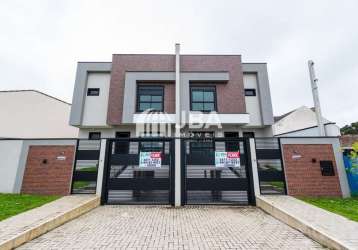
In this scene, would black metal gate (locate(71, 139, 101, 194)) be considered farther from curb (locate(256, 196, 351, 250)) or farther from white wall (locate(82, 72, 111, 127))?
white wall (locate(82, 72, 111, 127))

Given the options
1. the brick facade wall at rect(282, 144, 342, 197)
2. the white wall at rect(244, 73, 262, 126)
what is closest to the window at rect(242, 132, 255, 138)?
the white wall at rect(244, 73, 262, 126)

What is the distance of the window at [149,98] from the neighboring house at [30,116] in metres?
11.1

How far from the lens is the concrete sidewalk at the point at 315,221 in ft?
10.9

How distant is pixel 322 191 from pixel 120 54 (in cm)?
1467

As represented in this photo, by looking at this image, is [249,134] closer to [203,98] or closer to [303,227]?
[203,98]

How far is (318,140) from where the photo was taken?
706cm

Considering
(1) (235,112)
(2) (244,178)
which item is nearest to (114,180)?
(2) (244,178)

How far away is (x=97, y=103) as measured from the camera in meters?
14.3

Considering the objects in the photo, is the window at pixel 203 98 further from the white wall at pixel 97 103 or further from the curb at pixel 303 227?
the curb at pixel 303 227

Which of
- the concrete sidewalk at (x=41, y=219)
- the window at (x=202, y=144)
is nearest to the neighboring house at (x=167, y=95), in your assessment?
the window at (x=202, y=144)

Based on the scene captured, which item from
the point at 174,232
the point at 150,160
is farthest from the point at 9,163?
the point at 174,232

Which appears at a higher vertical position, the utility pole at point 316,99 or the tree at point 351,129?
the tree at point 351,129

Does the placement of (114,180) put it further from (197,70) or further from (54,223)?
(197,70)

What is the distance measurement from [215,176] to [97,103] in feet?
37.7
